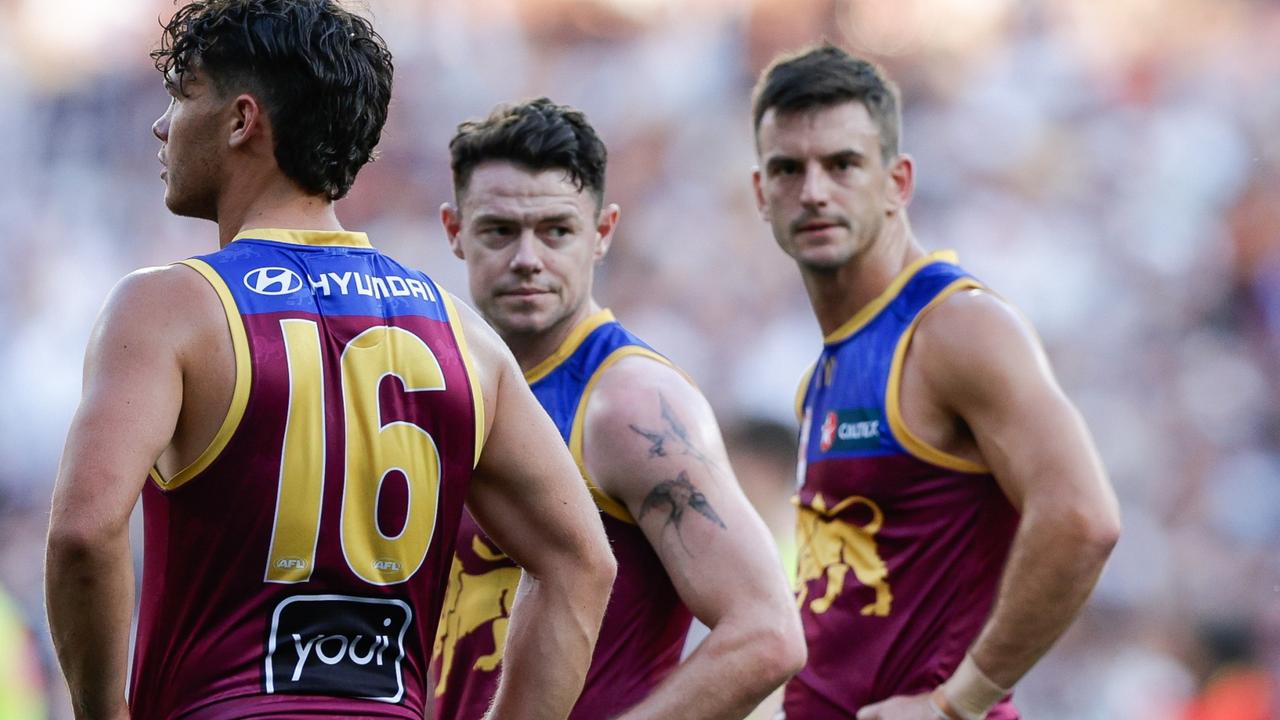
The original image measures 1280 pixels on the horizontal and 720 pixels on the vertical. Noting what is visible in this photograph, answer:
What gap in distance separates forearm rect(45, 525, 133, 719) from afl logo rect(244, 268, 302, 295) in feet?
1.48

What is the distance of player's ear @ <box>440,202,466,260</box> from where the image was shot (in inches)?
160

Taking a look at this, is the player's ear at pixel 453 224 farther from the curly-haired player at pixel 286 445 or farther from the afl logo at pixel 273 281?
the afl logo at pixel 273 281

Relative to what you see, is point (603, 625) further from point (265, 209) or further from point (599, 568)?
point (265, 209)

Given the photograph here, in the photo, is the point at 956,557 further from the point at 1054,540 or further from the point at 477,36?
the point at 477,36

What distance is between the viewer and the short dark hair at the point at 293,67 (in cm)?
255

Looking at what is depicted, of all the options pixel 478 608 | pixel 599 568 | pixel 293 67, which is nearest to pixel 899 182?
pixel 478 608

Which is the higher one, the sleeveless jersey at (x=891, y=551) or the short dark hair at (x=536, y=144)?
the short dark hair at (x=536, y=144)

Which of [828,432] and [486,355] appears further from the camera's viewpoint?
[828,432]

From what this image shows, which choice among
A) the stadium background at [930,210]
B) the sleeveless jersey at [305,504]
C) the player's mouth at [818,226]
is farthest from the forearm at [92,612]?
the stadium background at [930,210]

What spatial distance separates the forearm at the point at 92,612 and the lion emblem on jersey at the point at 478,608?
1.18 metres

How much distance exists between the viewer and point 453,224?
421 cm

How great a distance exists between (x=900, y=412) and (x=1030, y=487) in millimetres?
419

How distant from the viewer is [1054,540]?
3.75 metres

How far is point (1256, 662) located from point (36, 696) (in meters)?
7.10
